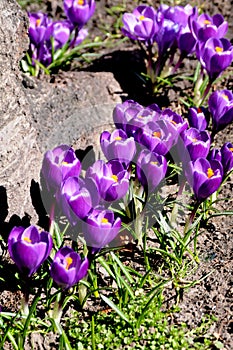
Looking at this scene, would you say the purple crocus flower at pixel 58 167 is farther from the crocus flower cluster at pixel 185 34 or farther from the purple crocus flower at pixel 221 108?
the crocus flower cluster at pixel 185 34

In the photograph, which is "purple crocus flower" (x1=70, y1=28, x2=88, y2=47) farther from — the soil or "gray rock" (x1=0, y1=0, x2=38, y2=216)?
"gray rock" (x1=0, y1=0, x2=38, y2=216)

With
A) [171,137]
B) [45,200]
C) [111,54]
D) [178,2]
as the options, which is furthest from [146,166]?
[178,2]

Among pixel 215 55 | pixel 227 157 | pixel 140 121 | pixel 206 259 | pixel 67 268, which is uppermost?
pixel 215 55

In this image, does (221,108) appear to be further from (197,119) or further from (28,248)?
(28,248)

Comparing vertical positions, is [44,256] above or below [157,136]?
below

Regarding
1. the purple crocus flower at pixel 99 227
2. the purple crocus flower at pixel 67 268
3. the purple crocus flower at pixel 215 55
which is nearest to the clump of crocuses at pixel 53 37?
the purple crocus flower at pixel 215 55

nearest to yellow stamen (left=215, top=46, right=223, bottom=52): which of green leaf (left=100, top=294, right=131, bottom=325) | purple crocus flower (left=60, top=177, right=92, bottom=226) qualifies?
purple crocus flower (left=60, top=177, right=92, bottom=226)

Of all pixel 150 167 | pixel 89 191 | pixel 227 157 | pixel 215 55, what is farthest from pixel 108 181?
pixel 215 55

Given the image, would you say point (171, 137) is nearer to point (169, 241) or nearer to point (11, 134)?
point (169, 241)
